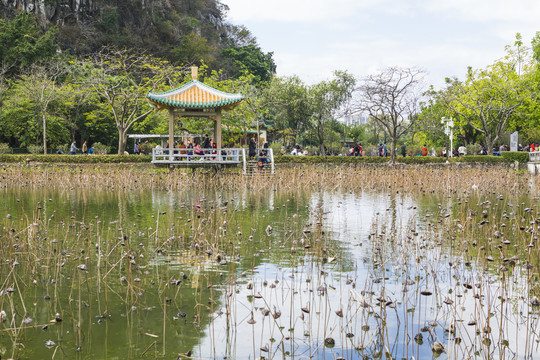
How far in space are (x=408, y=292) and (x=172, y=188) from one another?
43.4 feet

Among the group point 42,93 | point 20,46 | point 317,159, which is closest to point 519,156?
point 317,159

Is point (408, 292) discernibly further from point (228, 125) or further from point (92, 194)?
point (228, 125)

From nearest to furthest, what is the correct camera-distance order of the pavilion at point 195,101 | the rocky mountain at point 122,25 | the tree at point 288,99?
the pavilion at point 195,101
the tree at point 288,99
the rocky mountain at point 122,25

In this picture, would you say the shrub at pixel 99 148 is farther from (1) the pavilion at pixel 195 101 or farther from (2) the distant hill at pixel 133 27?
(1) the pavilion at pixel 195 101

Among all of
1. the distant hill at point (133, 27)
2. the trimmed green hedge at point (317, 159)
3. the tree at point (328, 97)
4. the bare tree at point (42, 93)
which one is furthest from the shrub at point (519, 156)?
the bare tree at point (42, 93)

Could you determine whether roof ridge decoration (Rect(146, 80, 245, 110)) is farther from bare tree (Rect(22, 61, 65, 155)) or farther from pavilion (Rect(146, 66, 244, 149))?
bare tree (Rect(22, 61, 65, 155))

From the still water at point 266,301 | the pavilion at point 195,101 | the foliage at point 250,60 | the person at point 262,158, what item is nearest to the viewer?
the still water at point 266,301

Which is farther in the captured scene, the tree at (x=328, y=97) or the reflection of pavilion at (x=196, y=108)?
the tree at (x=328, y=97)

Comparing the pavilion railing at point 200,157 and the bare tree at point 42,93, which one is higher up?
the bare tree at point 42,93

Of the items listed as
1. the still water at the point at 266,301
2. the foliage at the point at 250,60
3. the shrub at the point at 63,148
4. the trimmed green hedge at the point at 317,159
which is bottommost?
the still water at the point at 266,301

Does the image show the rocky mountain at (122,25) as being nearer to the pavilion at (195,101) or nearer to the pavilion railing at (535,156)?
the pavilion at (195,101)

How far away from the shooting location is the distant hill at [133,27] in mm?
48062

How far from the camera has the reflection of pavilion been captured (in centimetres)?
2128

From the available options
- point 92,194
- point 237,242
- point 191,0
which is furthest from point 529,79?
point 191,0
